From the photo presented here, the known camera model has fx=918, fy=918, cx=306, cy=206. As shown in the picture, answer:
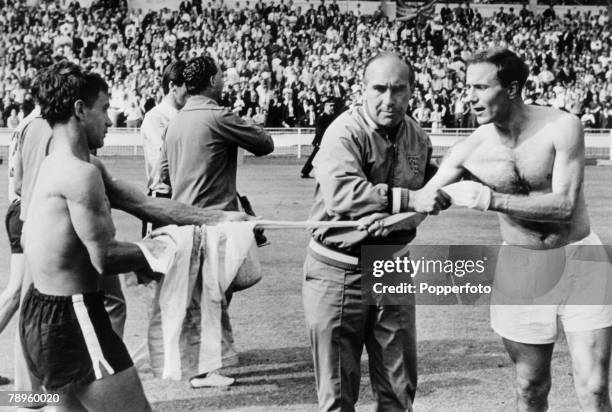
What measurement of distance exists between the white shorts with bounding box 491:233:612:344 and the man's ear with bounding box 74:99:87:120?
7.13 feet

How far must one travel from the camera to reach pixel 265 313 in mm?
7418

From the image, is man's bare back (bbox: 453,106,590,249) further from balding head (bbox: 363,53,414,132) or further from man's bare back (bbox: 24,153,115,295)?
man's bare back (bbox: 24,153,115,295)

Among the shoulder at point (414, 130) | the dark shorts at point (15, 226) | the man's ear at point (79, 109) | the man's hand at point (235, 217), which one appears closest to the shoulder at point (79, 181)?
the man's ear at point (79, 109)

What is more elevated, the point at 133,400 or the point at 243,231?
the point at 243,231

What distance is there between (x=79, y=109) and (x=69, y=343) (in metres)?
0.95

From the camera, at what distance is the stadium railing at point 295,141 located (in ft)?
79.6

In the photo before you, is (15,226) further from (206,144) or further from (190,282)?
(190,282)

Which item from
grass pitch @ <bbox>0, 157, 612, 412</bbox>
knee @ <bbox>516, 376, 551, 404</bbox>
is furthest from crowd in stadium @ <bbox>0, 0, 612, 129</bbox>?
knee @ <bbox>516, 376, 551, 404</bbox>

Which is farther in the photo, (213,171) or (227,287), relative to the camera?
(213,171)

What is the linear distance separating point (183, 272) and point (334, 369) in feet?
2.96

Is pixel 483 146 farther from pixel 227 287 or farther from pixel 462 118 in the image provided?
pixel 462 118

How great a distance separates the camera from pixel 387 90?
4.29 metres

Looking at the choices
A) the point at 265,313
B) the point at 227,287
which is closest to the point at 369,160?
the point at 227,287

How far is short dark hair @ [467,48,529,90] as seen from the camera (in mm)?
4379
